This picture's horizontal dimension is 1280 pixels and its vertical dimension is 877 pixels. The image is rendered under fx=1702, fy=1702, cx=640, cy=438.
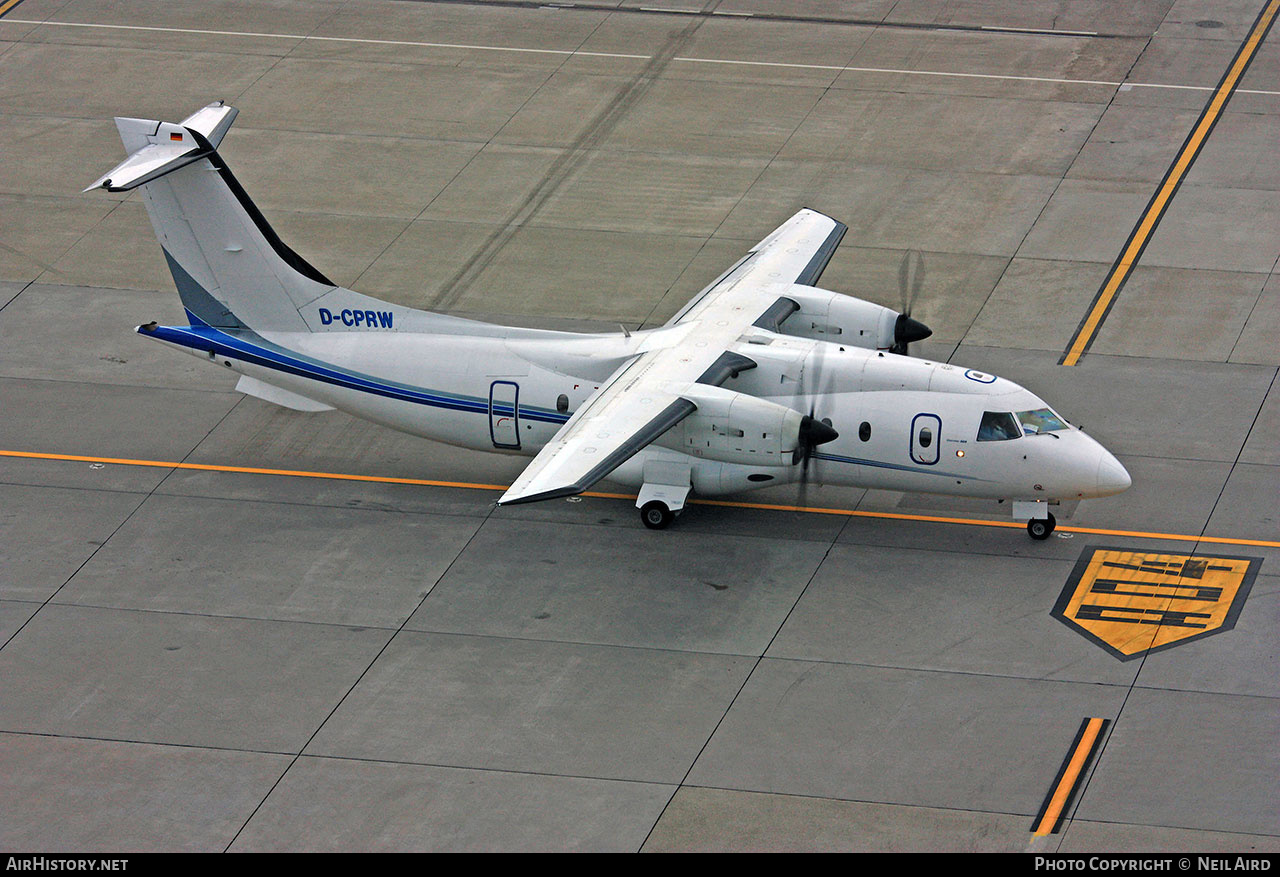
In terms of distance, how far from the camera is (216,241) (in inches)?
1249

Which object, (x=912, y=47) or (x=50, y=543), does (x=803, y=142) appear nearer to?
(x=912, y=47)

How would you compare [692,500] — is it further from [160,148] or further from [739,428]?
[160,148]

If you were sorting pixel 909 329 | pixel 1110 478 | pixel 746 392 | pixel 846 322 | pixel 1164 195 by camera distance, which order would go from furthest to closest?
pixel 1164 195
pixel 846 322
pixel 909 329
pixel 746 392
pixel 1110 478

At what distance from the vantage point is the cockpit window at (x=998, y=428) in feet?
95.6

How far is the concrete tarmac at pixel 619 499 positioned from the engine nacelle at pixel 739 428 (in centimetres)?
177

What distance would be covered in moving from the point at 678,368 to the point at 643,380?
76cm

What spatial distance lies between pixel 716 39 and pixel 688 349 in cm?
2303

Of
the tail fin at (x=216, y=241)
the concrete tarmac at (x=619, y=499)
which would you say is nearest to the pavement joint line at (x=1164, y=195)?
the concrete tarmac at (x=619, y=499)

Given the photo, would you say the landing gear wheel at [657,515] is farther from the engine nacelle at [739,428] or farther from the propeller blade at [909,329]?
the propeller blade at [909,329]

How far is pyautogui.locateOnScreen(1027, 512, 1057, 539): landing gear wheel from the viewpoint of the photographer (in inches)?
1166

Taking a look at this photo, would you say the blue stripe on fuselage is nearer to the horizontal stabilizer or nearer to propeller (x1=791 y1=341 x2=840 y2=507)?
the horizontal stabilizer

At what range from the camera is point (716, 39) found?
51344 mm

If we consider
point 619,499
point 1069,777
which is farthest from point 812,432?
point 1069,777

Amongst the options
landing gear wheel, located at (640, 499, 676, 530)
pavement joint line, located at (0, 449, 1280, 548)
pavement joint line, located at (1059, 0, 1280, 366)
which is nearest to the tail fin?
pavement joint line, located at (0, 449, 1280, 548)
